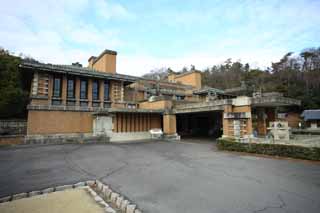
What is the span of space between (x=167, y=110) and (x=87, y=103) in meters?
7.74

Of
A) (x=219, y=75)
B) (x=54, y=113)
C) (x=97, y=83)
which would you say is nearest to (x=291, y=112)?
(x=219, y=75)

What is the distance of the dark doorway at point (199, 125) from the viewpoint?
71.2 ft

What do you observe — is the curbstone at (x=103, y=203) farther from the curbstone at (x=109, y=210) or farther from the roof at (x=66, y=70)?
the roof at (x=66, y=70)

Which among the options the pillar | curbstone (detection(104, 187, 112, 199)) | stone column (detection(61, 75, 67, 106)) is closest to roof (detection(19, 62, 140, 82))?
stone column (detection(61, 75, 67, 106))

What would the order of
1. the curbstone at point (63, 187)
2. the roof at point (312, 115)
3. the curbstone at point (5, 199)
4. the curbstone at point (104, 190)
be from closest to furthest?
the curbstone at point (5, 199) < the curbstone at point (104, 190) < the curbstone at point (63, 187) < the roof at point (312, 115)

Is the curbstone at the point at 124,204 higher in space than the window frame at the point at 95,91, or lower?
lower

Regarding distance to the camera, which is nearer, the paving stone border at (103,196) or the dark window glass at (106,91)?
the paving stone border at (103,196)

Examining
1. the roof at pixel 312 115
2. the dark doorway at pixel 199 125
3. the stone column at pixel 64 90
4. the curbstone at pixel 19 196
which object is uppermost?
the stone column at pixel 64 90

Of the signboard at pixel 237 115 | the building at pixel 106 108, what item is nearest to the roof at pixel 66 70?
the building at pixel 106 108

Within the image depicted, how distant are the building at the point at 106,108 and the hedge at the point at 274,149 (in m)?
1.52

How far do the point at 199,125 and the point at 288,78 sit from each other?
85.2 feet

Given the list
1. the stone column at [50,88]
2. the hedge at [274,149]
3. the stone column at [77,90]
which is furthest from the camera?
the stone column at [77,90]

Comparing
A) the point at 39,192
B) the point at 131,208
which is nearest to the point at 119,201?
the point at 131,208

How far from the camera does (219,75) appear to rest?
44938 mm
